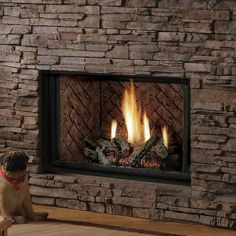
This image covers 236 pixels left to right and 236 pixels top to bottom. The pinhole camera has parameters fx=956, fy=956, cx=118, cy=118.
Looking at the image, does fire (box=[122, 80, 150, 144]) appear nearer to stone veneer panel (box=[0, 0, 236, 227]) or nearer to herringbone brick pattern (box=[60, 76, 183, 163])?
herringbone brick pattern (box=[60, 76, 183, 163])

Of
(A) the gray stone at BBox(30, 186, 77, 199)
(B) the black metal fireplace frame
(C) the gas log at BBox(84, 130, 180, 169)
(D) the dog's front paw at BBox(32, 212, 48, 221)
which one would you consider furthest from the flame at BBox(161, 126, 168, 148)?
(D) the dog's front paw at BBox(32, 212, 48, 221)

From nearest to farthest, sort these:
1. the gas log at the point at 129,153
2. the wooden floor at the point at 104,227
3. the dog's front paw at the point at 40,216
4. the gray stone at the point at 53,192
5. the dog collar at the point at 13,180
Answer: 1. the wooden floor at the point at 104,227
2. the dog collar at the point at 13,180
3. the dog's front paw at the point at 40,216
4. the gas log at the point at 129,153
5. the gray stone at the point at 53,192

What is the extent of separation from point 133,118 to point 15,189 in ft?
2.36

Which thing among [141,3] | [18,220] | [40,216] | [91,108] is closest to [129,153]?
[91,108]

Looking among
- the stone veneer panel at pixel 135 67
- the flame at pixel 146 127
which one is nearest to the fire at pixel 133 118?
the flame at pixel 146 127

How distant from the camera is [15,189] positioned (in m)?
4.52

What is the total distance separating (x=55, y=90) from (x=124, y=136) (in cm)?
42

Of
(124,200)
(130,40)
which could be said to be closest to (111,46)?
(130,40)

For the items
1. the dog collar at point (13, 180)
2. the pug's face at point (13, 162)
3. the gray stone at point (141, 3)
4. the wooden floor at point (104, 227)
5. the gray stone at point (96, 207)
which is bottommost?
the wooden floor at point (104, 227)

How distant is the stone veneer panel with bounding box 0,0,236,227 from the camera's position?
4387mm

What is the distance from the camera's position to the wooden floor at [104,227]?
4379mm

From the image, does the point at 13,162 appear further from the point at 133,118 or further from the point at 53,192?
the point at 133,118

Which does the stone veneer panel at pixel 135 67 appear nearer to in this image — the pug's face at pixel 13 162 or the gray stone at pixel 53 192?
the gray stone at pixel 53 192

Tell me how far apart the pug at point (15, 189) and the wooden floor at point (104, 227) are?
0.08 meters
